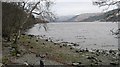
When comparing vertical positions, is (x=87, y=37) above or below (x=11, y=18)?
below

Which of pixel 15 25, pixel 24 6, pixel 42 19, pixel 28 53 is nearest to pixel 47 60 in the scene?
pixel 28 53

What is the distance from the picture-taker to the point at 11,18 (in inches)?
1310

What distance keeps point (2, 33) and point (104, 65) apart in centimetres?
1455

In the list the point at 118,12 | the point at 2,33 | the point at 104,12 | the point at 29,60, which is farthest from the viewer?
the point at 2,33

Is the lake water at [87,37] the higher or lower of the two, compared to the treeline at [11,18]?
lower

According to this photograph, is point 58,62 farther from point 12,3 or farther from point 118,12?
point 12,3

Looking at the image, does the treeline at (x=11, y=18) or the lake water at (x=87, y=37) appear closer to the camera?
the treeline at (x=11, y=18)

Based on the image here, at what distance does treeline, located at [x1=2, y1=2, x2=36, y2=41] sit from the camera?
107 feet

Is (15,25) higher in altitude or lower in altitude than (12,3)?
lower

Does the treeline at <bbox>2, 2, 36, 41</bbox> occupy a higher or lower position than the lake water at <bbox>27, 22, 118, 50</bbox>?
higher

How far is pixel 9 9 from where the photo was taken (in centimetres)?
3381

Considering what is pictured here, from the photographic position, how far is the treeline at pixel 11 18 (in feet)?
107

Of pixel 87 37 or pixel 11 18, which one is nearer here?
pixel 11 18

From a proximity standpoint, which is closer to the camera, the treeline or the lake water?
the treeline
